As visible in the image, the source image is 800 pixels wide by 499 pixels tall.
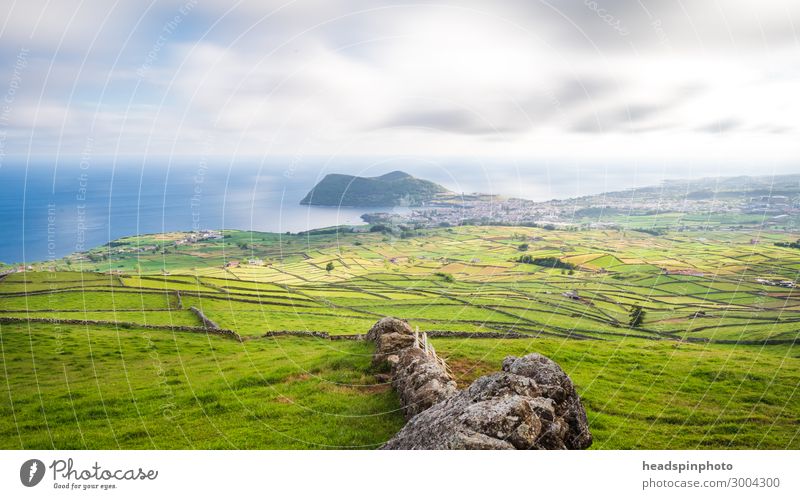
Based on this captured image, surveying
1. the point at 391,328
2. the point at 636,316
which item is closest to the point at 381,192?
the point at 636,316

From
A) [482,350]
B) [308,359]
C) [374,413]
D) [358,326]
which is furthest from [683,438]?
[358,326]

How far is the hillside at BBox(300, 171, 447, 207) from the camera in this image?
232 ft

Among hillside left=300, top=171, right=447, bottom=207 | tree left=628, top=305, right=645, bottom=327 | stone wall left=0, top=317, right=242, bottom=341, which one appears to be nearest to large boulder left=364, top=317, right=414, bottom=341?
stone wall left=0, top=317, right=242, bottom=341

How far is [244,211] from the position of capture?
60812mm

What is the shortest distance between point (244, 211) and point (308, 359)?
49353mm

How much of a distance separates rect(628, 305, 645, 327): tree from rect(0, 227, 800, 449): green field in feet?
1.76

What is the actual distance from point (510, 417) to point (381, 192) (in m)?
75.6

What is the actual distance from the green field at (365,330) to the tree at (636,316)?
54 cm
